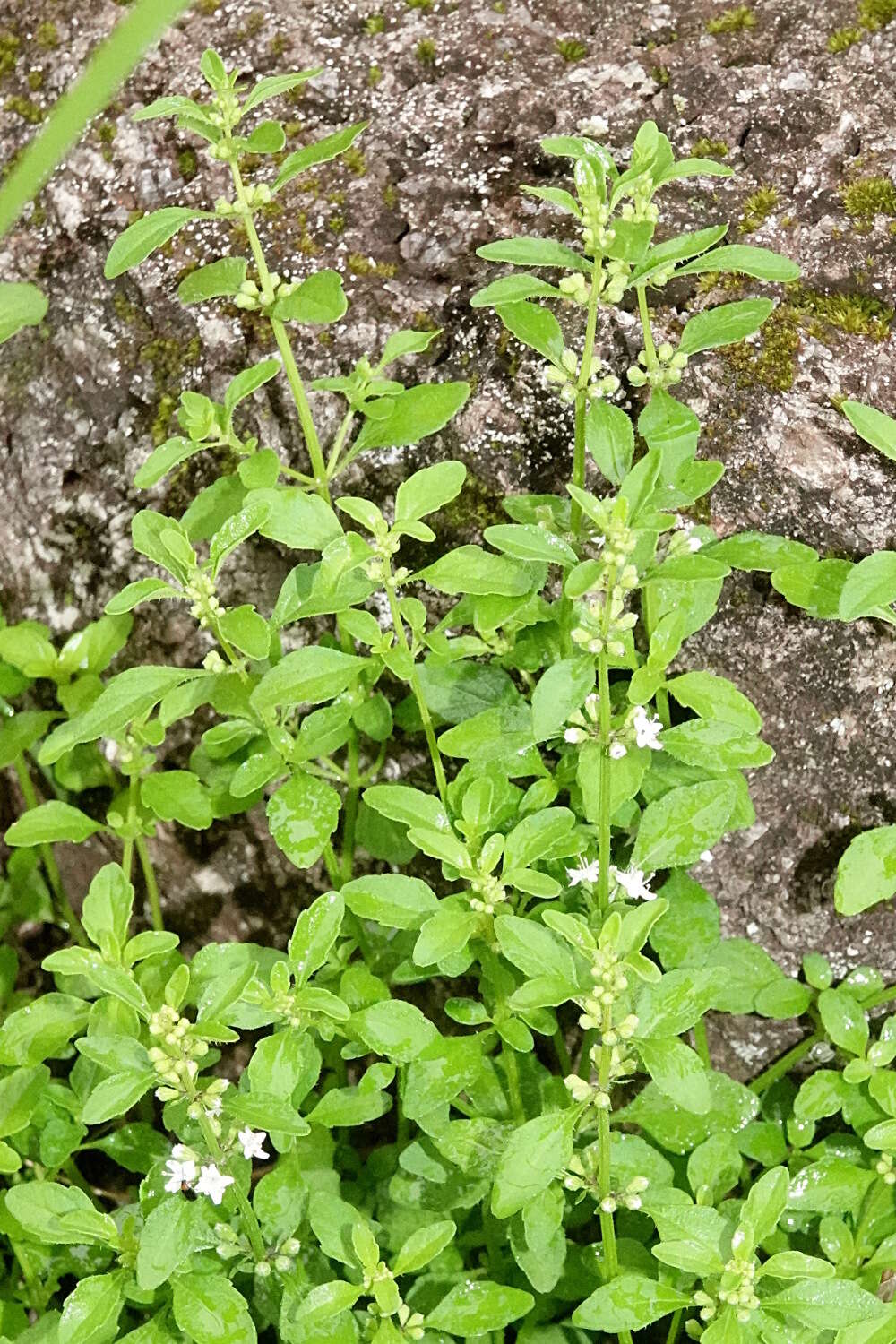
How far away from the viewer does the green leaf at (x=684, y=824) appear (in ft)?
5.49

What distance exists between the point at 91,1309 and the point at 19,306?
147 centimetres

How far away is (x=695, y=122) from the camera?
2.15 meters

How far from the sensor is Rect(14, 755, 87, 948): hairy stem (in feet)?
7.83

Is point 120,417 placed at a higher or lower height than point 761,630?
higher

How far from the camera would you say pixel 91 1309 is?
1567 millimetres

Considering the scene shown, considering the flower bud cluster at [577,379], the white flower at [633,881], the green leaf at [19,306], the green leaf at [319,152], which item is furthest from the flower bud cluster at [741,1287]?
the green leaf at [19,306]

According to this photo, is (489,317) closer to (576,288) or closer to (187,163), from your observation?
(576,288)

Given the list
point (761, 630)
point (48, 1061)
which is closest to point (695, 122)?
point (761, 630)

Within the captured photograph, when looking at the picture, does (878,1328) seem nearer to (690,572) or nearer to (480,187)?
(690,572)

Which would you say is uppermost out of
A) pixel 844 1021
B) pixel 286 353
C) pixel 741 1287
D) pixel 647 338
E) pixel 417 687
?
pixel 286 353

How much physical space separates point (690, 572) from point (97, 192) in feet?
5.16

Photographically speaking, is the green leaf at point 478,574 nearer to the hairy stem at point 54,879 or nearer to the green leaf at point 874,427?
the green leaf at point 874,427

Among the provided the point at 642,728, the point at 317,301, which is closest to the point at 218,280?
the point at 317,301

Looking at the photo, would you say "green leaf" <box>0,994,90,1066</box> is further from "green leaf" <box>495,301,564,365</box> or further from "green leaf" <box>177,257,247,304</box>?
"green leaf" <box>495,301,564,365</box>
